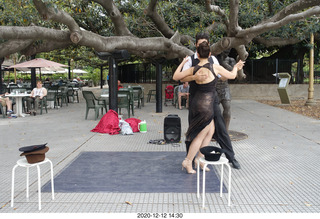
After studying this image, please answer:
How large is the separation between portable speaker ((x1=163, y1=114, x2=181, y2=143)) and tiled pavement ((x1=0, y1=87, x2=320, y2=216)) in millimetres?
370

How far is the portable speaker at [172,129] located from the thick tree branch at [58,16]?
102 inches

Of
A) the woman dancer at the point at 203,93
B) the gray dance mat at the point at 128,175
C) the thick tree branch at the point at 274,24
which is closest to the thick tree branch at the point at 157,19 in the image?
the thick tree branch at the point at 274,24

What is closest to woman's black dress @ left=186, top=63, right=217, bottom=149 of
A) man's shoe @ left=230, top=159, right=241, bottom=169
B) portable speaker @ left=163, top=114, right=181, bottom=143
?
man's shoe @ left=230, top=159, right=241, bottom=169

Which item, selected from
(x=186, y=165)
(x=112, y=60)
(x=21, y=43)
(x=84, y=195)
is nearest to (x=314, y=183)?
(x=186, y=165)

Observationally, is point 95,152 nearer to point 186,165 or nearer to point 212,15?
point 186,165

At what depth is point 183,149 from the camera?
6.43 metres

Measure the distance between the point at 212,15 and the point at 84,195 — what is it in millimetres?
8835

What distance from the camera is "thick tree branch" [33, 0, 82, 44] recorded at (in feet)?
16.7

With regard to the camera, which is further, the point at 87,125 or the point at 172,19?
the point at 172,19

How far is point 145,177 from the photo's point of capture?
4707 millimetres

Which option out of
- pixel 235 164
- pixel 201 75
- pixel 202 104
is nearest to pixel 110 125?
pixel 235 164

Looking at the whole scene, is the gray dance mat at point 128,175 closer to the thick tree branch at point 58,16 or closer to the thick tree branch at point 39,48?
the thick tree branch at point 58,16

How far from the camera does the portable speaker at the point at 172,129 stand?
6945 millimetres

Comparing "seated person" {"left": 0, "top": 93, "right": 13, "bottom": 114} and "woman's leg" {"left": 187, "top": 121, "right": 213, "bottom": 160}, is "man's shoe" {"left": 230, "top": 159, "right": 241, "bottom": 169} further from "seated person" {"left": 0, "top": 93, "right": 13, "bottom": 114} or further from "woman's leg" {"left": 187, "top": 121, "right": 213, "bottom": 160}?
"seated person" {"left": 0, "top": 93, "right": 13, "bottom": 114}
